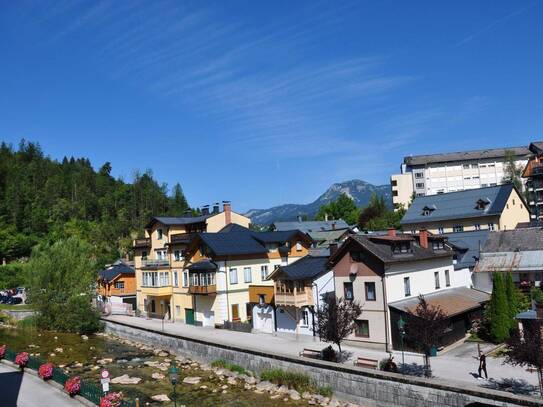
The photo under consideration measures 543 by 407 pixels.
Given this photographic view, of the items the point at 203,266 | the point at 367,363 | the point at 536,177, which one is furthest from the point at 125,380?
the point at 536,177

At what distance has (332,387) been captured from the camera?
28031mm

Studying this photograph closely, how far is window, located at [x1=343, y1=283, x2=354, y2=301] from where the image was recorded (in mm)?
37062

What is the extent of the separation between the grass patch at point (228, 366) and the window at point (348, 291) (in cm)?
933

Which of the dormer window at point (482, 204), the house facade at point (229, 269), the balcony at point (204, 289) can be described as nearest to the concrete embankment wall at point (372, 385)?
the balcony at point (204, 289)

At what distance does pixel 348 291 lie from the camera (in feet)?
122

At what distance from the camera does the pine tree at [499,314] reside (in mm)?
33550

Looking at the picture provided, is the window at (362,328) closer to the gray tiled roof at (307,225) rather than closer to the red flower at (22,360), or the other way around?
the red flower at (22,360)

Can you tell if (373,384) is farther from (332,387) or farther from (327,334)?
(327,334)

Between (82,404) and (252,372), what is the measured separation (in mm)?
12900

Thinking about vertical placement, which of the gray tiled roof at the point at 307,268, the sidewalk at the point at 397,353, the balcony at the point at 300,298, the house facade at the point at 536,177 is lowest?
the sidewalk at the point at 397,353

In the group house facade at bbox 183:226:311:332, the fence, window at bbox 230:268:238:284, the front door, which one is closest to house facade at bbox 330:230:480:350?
house facade at bbox 183:226:311:332

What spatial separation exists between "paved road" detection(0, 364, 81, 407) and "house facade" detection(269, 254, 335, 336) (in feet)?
62.1

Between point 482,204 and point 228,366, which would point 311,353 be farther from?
point 482,204

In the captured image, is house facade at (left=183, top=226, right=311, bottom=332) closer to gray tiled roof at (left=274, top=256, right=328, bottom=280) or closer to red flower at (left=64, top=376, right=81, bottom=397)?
gray tiled roof at (left=274, top=256, right=328, bottom=280)
